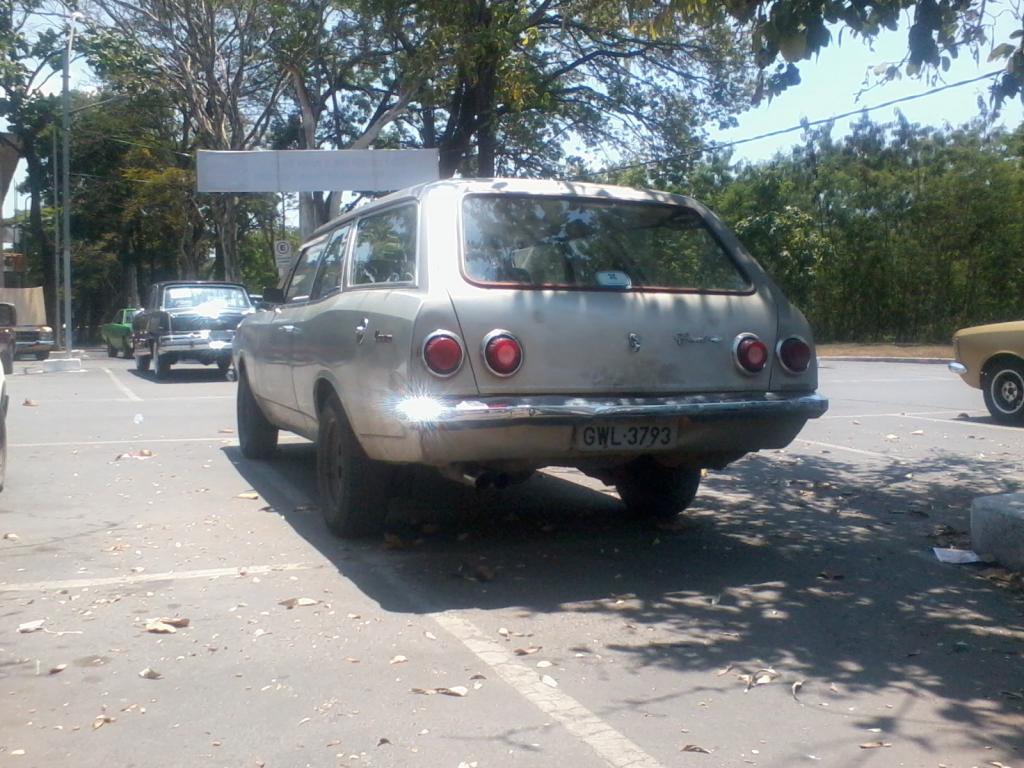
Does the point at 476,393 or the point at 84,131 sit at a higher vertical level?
the point at 84,131

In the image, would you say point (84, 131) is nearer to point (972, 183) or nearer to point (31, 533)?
point (972, 183)

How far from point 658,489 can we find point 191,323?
14.5 metres

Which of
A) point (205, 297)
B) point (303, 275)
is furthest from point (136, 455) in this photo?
point (205, 297)

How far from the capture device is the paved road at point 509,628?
3902 millimetres

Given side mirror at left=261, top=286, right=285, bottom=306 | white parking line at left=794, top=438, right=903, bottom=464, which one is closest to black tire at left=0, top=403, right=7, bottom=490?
side mirror at left=261, top=286, right=285, bottom=306

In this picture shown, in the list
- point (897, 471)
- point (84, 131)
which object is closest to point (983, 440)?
point (897, 471)

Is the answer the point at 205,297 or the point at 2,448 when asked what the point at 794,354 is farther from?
the point at 205,297

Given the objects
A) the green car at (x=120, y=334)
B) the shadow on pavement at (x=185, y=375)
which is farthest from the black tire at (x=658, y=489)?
the green car at (x=120, y=334)

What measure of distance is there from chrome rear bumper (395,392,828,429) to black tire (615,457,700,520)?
0.99 m

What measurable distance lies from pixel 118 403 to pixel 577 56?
15.6 meters

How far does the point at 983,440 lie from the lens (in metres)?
11.0

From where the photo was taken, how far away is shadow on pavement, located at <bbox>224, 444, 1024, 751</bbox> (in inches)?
181

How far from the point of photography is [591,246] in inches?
250

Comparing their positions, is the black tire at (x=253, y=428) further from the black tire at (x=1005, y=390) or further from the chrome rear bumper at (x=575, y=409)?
the black tire at (x=1005, y=390)
